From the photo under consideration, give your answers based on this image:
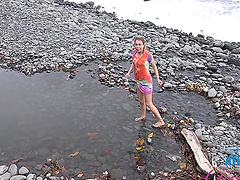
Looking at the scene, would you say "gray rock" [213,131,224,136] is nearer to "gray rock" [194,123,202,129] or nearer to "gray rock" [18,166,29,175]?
"gray rock" [194,123,202,129]

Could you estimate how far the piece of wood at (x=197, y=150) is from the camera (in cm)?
597

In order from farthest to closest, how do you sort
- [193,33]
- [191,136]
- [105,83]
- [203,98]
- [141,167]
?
1. [193,33]
2. [105,83]
3. [203,98]
4. [191,136]
5. [141,167]

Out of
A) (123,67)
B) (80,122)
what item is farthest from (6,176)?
(123,67)

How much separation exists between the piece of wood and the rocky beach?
225 mm

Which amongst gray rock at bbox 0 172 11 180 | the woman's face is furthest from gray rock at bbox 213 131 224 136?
gray rock at bbox 0 172 11 180

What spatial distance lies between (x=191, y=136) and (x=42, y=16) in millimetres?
10025

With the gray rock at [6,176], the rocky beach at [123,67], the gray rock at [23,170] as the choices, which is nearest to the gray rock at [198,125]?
the rocky beach at [123,67]

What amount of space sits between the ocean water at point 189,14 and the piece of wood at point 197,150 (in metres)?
7.56

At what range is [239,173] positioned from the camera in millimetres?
5906

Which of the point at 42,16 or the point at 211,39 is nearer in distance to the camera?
the point at 211,39

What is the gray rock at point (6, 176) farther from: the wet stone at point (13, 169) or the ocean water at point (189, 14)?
the ocean water at point (189, 14)

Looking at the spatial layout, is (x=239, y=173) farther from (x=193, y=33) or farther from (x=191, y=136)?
(x=193, y=33)

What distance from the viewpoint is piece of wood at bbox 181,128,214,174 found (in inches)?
235

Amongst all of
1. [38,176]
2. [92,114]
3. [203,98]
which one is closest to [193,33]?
[203,98]
